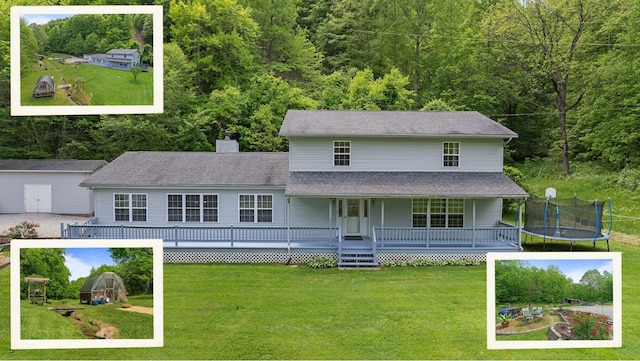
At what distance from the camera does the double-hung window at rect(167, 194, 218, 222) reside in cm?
1561

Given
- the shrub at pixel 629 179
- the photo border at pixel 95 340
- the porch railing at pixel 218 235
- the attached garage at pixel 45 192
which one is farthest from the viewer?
the shrub at pixel 629 179

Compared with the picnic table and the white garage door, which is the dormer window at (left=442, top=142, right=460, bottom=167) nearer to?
the picnic table

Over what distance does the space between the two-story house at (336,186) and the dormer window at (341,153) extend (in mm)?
32

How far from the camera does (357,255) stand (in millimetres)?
14023

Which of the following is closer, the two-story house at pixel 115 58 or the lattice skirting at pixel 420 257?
the two-story house at pixel 115 58

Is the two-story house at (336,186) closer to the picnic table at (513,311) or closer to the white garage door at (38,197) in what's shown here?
the white garage door at (38,197)

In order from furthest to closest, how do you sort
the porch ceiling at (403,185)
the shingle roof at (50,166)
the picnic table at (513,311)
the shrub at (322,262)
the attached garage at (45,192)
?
the attached garage at (45,192) → the shingle roof at (50,166) → the porch ceiling at (403,185) → the shrub at (322,262) → the picnic table at (513,311)

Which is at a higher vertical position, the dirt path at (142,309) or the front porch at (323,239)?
the dirt path at (142,309)

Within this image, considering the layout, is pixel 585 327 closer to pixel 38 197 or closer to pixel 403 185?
pixel 403 185

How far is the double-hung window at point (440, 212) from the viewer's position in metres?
15.3

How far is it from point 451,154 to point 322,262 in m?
5.67

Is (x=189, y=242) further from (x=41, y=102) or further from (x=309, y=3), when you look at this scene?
(x=309, y=3)

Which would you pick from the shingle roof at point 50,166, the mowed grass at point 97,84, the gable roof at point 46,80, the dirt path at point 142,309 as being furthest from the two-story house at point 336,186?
the gable roof at point 46,80

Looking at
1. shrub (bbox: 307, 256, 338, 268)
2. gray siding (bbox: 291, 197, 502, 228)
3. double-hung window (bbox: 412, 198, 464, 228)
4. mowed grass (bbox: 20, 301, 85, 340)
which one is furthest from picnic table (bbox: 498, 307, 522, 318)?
gray siding (bbox: 291, 197, 502, 228)
